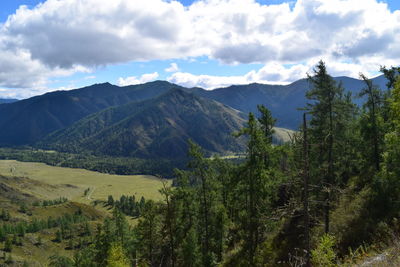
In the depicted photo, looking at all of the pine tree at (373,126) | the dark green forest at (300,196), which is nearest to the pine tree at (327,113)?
the dark green forest at (300,196)

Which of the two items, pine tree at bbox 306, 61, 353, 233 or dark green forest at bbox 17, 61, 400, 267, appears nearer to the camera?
dark green forest at bbox 17, 61, 400, 267

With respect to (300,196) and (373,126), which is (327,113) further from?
(373,126)

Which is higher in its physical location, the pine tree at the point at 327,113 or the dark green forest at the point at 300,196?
the pine tree at the point at 327,113

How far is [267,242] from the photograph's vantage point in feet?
121

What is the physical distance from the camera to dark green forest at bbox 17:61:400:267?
88.8 ft

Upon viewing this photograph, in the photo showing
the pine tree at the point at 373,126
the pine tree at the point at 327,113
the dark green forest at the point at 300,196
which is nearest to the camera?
the dark green forest at the point at 300,196

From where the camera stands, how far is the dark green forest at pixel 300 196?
88.8 feet

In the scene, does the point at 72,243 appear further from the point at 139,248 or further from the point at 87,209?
the point at 139,248

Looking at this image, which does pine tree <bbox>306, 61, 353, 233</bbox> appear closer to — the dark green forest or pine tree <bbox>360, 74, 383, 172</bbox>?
the dark green forest

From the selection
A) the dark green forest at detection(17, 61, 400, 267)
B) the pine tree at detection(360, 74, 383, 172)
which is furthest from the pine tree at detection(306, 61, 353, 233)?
the pine tree at detection(360, 74, 383, 172)

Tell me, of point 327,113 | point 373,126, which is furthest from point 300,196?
point 373,126

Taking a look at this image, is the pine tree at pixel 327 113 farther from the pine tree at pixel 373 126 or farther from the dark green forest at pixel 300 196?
the pine tree at pixel 373 126

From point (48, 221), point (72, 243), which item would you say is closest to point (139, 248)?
point (72, 243)

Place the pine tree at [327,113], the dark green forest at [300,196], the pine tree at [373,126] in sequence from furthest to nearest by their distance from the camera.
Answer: the pine tree at [373,126] < the pine tree at [327,113] < the dark green forest at [300,196]
